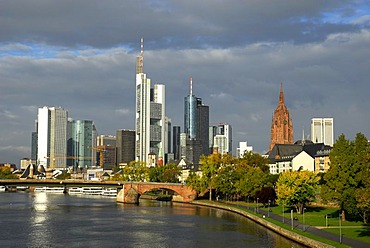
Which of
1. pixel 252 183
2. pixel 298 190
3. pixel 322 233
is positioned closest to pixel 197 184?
pixel 252 183

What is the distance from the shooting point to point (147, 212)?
5143 inches

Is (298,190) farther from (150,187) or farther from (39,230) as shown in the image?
(150,187)

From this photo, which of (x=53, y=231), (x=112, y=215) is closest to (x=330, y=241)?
(x=53, y=231)

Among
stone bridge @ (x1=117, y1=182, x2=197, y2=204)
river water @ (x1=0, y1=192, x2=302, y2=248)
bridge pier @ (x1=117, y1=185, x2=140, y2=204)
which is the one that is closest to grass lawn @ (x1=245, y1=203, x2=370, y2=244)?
river water @ (x1=0, y1=192, x2=302, y2=248)

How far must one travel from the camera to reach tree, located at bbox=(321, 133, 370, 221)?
85.8m

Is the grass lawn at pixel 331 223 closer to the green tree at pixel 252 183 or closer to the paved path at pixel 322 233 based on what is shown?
the paved path at pixel 322 233

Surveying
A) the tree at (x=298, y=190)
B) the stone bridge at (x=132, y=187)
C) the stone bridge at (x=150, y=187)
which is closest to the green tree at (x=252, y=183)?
the tree at (x=298, y=190)

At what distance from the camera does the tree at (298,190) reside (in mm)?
105000

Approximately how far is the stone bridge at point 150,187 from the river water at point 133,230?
1529 inches

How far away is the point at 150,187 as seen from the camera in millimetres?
175000

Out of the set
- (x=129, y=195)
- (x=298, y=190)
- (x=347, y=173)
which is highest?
(x=347, y=173)

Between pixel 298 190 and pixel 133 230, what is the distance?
3140cm

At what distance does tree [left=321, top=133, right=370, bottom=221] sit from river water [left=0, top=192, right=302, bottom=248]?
11.6 m

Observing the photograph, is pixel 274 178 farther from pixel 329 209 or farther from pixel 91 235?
pixel 91 235
